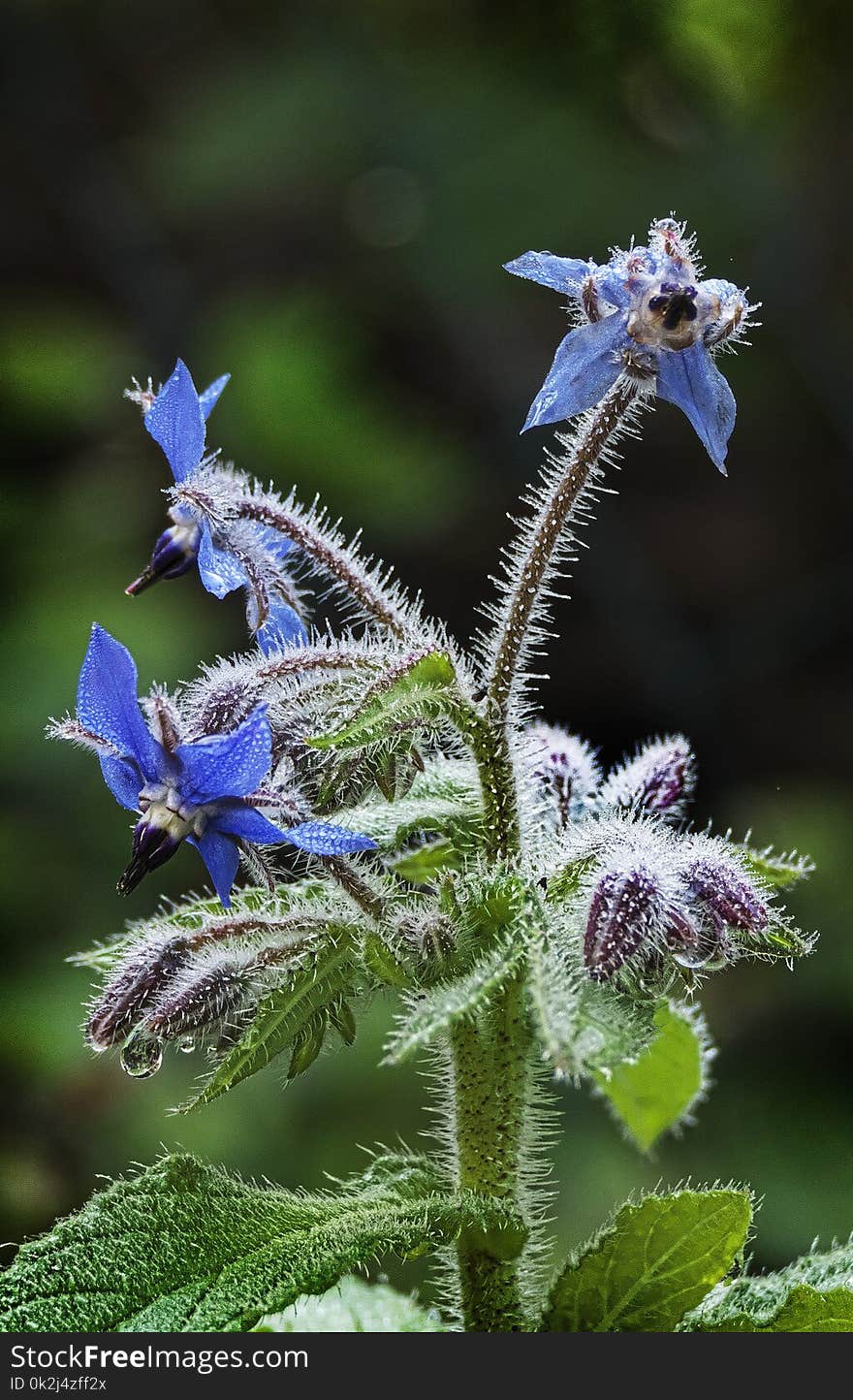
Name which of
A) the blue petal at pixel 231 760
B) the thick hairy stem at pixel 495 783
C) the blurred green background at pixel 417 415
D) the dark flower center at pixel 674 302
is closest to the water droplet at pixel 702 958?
the thick hairy stem at pixel 495 783

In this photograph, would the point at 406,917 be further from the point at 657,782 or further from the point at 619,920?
the point at 657,782

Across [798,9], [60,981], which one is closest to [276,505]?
[60,981]

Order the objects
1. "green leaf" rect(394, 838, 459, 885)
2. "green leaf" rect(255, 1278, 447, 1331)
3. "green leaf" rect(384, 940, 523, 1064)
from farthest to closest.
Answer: "green leaf" rect(255, 1278, 447, 1331) < "green leaf" rect(394, 838, 459, 885) < "green leaf" rect(384, 940, 523, 1064)

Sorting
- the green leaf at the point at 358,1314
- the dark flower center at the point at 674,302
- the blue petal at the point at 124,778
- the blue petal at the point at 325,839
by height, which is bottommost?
the green leaf at the point at 358,1314

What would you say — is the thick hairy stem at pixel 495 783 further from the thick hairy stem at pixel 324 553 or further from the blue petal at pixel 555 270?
the blue petal at pixel 555 270

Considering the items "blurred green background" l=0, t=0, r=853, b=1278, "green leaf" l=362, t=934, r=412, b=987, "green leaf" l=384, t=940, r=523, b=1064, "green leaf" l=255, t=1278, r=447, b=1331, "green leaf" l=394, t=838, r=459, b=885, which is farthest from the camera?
"blurred green background" l=0, t=0, r=853, b=1278

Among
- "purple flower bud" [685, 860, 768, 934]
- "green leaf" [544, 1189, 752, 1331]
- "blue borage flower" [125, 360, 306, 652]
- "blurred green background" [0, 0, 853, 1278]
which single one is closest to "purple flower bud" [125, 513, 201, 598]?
"blue borage flower" [125, 360, 306, 652]

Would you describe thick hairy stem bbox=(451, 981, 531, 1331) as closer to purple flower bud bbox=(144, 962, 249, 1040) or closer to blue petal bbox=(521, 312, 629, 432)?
purple flower bud bbox=(144, 962, 249, 1040)
